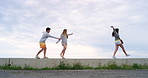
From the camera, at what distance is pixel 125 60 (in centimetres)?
1216

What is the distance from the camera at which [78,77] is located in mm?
7160

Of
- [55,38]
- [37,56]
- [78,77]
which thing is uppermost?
[55,38]

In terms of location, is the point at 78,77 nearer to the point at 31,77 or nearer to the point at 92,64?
the point at 31,77

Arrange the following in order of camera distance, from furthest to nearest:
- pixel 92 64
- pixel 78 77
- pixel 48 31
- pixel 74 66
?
pixel 48 31 → pixel 92 64 → pixel 74 66 → pixel 78 77

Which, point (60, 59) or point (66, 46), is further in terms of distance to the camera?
point (66, 46)

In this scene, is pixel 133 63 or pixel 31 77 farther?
pixel 133 63

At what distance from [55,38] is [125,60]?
3.97 metres

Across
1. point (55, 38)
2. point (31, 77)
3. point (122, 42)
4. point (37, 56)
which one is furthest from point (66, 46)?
point (31, 77)

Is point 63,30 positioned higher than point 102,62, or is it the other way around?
point 63,30

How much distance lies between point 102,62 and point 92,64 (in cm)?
54

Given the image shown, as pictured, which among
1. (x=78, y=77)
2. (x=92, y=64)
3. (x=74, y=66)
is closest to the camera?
(x=78, y=77)

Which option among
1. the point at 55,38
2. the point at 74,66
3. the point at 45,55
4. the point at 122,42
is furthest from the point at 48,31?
the point at 122,42

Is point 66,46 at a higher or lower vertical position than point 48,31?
lower

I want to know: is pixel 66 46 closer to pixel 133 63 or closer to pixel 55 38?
pixel 55 38
